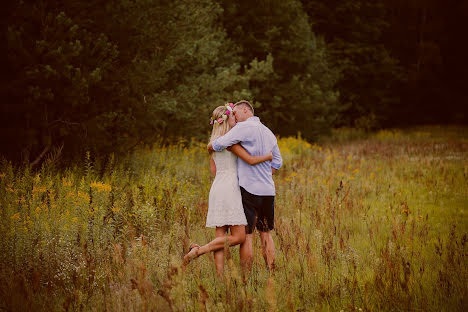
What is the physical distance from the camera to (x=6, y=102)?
25.5 ft

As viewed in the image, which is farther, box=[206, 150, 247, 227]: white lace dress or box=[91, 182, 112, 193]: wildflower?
box=[91, 182, 112, 193]: wildflower

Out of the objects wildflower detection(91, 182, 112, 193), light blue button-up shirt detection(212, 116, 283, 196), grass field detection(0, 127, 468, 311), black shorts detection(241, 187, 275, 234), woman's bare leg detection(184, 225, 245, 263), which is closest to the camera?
grass field detection(0, 127, 468, 311)

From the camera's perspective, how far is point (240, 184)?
4594mm

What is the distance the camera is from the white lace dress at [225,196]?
4.41 metres

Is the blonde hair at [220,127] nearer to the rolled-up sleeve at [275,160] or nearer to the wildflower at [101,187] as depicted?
the rolled-up sleeve at [275,160]

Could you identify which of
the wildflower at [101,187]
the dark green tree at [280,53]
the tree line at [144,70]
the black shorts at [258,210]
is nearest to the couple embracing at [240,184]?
the black shorts at [258,210]

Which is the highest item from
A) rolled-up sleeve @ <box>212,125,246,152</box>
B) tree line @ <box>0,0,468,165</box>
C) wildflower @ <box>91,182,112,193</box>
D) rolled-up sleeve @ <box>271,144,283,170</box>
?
tree line @ <box>0,0,468,165</box>

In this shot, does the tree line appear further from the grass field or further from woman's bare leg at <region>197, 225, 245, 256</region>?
woman's bare leg at <region>197, 225, 245, 256</region>

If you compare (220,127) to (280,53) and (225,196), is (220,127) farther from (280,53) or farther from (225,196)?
(280,53)

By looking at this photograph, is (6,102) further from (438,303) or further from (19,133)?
(438,303)

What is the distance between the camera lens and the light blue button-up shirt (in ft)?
14.6

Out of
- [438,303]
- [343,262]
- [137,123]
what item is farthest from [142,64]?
[438,303]

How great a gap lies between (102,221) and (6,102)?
13.8ft

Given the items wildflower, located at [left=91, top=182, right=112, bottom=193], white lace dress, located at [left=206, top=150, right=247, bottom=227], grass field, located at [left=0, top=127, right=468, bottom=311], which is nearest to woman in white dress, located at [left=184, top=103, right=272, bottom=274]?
white lace dress, located at [left=206, top=150, right=247, bottom=227]
